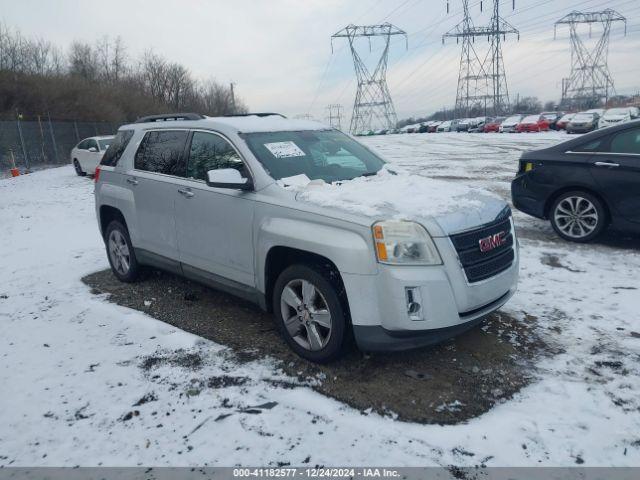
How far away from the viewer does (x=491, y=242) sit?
140 inches

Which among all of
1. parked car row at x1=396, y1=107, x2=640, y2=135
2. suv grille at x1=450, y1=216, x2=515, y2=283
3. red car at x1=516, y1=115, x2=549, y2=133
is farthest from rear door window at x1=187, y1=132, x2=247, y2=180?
red car at x1=516, y1=115, x2=549, y2=133

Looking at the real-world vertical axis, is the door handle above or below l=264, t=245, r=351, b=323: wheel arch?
above

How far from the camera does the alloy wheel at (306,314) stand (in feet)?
11.8

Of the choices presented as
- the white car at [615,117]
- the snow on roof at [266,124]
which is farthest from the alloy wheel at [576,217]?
the white car at [615,117]

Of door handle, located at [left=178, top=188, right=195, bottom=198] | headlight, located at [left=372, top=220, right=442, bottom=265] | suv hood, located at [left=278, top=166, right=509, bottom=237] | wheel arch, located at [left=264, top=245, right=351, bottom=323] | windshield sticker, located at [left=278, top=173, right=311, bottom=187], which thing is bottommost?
wheel arch, located at [left=264, top=245, right=351, bottom=323]

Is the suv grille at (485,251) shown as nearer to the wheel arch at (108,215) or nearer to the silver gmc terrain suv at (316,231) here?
the silver gmc terrain suv at (316,231)

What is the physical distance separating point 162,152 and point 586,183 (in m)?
5.35

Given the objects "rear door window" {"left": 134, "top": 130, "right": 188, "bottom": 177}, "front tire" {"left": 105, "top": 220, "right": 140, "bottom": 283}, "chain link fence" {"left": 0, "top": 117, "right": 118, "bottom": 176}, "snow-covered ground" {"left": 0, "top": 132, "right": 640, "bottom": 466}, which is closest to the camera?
"snow-covered ground" {"left": 0, "top": 132, "right": 640, "bottom": 466}

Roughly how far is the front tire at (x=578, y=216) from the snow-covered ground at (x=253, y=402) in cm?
114

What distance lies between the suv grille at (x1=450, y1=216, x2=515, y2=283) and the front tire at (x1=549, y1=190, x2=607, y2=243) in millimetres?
3370

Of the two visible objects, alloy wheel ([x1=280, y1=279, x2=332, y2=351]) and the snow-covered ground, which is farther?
alloy wheel ([x1=280, y1=279, x2=332, y2=351])

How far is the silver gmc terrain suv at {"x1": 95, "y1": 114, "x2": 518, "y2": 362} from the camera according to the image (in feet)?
10.6

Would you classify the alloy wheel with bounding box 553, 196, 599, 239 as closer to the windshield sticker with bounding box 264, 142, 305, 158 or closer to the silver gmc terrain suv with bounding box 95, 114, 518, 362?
the silver gmc terrain suv with bounding box 95, 114, 518, 362

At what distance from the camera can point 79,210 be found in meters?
11.6
